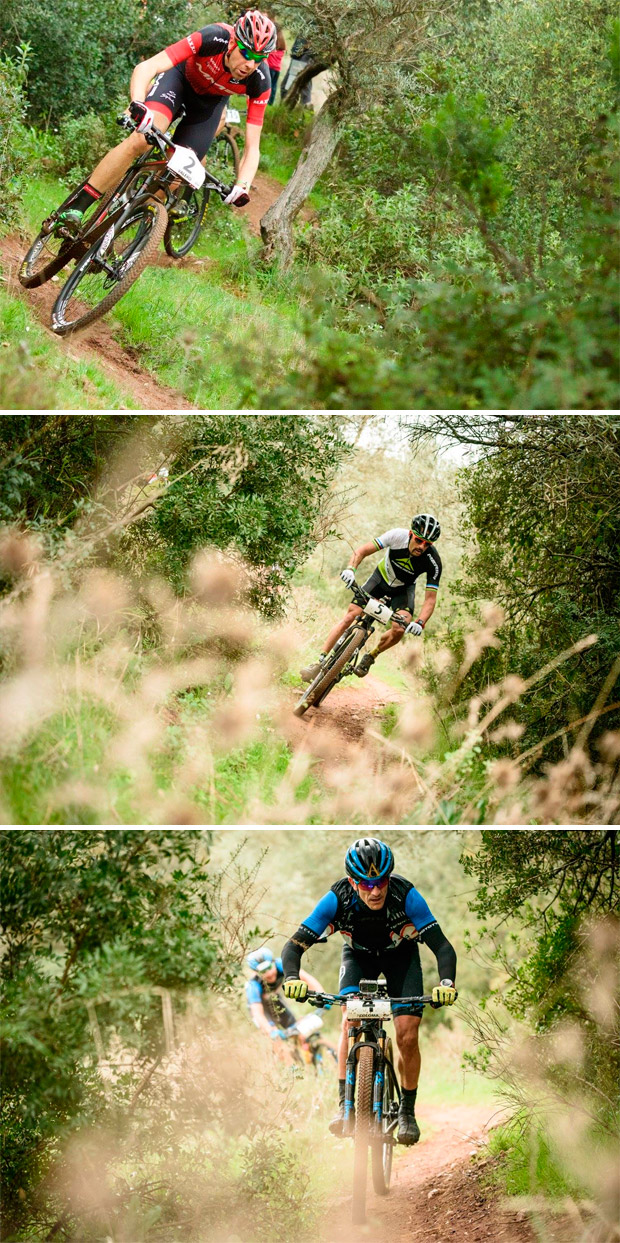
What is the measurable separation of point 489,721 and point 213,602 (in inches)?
61.1

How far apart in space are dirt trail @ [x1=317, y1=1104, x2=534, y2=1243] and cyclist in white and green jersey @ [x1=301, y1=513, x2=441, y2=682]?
2661 millimetres

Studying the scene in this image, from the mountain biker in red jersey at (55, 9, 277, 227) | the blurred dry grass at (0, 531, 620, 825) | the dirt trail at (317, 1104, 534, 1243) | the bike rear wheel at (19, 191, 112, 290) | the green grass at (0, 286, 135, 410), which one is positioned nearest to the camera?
the blurred dry grass at (0, 531, 620, 825)

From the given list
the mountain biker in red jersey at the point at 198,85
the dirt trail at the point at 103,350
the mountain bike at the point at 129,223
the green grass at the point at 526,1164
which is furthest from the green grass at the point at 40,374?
the green grass at the point at 526,1164

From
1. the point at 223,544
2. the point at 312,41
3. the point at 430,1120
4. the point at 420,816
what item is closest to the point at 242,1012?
the point at 430,1120

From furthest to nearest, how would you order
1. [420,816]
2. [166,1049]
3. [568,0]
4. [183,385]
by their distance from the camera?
1. [568,0]
2. [183,385]
3. [166,1049]
4. [420,816]

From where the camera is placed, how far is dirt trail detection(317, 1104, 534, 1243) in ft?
17.8

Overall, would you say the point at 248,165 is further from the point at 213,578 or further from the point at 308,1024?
the point at 308,1024

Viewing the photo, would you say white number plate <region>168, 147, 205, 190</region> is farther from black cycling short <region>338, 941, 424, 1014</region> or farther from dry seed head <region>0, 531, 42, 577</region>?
black cycling short <region>338, 941, 424, 1014</region>

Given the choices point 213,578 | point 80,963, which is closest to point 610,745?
point 213,578

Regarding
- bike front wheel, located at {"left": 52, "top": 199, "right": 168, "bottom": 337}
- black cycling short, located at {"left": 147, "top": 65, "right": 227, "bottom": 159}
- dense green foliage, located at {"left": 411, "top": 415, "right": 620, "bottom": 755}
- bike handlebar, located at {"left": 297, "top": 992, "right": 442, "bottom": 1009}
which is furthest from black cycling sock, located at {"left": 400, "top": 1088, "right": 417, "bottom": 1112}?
black cycling short, located at {"left": 147, "top": 65, "right": 227, "bottom": 159}

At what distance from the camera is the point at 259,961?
233 inches

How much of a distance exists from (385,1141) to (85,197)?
5.69 meters

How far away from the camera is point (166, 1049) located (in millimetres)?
5656

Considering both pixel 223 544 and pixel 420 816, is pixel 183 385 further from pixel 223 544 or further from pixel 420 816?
pixel 420 816
